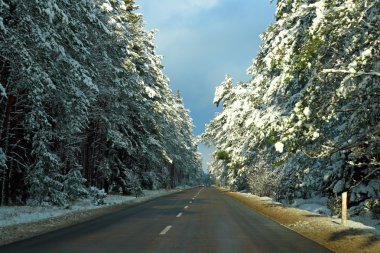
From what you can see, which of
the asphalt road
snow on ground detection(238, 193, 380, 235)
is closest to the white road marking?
the asphalt road

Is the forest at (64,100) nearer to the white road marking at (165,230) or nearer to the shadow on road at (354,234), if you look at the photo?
the white road marking at (165,230)

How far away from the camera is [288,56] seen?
9.59 metres

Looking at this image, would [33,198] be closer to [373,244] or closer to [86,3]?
[86,3]

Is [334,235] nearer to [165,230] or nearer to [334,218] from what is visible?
[334,218]

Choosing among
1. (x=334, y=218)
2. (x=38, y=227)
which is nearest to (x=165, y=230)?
(x=38, y=227)

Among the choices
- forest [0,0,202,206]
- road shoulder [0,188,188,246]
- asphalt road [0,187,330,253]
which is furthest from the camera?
forest [0,0,202,206]

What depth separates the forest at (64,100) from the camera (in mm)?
15438

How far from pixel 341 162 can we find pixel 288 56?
Answer: 371 inches

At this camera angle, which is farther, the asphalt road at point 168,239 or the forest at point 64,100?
the forest at point 64,100

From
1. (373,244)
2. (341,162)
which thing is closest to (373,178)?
(341,162)

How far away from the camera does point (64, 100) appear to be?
62.1 ft

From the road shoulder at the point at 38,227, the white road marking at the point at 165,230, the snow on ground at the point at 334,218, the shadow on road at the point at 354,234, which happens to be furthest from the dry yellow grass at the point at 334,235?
the road shoulder at the point at 38,227

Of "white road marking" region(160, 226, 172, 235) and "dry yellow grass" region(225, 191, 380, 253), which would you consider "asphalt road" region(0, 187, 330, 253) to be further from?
"dry yellow grass" region(225, 191, 380, 253)

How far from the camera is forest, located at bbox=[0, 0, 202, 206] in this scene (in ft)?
50.6
